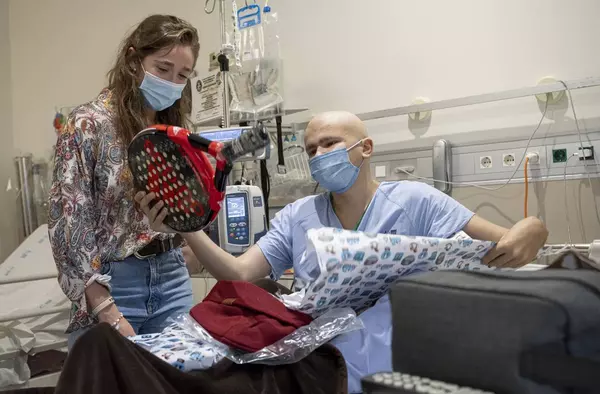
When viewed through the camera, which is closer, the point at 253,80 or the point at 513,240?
the point at 513,240

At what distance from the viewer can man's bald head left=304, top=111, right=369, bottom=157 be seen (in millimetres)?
1778

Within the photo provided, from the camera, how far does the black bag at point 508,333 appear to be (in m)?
0.48

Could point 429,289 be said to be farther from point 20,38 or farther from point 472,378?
point 20,38

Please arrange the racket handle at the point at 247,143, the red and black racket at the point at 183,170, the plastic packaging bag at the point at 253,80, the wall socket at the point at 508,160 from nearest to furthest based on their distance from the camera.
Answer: the racket handle at the point at 247,143, the red and black racket at the point at 183,170, the wall socket at the point at 508,160, the plastic packaging bag at the point at 253,80

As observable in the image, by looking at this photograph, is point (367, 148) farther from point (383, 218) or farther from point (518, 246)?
point (518, 246)

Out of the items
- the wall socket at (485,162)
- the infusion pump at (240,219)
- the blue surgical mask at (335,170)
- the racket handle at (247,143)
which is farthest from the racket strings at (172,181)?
the wall socket at (485,162)

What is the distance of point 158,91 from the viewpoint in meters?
1.51

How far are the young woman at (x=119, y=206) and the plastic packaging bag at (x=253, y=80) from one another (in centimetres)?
109

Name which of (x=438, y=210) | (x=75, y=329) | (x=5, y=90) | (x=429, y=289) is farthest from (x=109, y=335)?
(x=5, y=90)

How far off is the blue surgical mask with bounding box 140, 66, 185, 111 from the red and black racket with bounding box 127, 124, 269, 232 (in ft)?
0.96

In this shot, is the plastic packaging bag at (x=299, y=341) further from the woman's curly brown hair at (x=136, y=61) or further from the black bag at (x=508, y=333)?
the woman's curly brown hair at (x=136, y=61)

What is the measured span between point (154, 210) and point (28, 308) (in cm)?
214

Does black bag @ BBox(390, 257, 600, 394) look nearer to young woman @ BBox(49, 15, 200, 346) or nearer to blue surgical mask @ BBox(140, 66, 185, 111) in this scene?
young woman @ BBox(49, 15, 200, 346)

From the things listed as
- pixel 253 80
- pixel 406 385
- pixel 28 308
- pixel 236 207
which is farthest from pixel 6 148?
pixel 406 385
